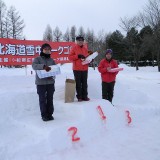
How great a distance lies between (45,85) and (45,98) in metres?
0.27

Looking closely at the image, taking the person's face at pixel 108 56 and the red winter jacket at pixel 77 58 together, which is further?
the person's face at pixel 108 56

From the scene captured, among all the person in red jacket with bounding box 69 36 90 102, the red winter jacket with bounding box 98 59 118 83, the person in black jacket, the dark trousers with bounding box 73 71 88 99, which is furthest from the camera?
the red winter jacket with bounding box 98 59 118 83

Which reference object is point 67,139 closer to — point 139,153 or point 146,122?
point 139,153

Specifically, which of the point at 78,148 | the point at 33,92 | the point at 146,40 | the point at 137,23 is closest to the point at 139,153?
the point at 78,148

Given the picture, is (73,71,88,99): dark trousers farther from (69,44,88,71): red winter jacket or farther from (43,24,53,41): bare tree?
(43,24,53,41): bare tree

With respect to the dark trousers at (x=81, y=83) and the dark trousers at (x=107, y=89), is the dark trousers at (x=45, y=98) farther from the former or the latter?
the dark trousers at (x=107, y=89)

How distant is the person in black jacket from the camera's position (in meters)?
5.73

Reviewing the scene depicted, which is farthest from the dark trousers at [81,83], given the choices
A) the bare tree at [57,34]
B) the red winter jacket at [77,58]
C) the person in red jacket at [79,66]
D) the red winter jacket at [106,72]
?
the bare tree at [57,34]

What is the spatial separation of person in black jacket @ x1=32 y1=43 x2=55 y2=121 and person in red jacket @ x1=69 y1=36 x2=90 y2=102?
49.3 inches

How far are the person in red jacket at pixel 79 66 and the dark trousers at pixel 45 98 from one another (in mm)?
1401

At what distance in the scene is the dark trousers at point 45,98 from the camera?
5.75 m

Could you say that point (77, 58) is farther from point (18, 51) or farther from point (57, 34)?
point (57, 34)

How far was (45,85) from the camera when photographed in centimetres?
580

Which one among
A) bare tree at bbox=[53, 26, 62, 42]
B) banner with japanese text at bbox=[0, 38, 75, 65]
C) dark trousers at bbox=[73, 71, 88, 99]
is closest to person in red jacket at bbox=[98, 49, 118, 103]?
dark trousers at bbox=[73, 71, 88, 99]
